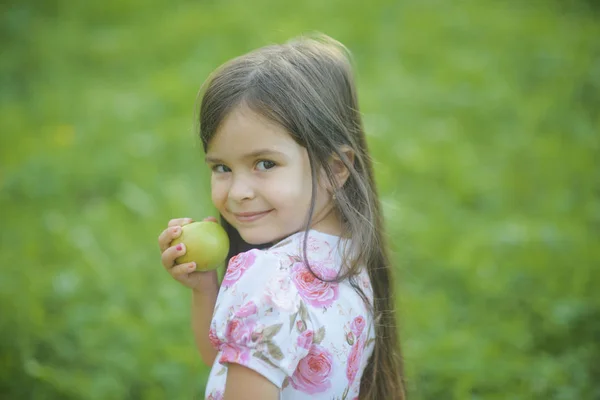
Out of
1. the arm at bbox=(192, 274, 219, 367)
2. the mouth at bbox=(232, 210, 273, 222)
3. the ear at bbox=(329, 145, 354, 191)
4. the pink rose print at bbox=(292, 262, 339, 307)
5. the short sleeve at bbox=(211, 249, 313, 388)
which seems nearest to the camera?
the short sleeve at bbox=(211, 249, 313, 388)

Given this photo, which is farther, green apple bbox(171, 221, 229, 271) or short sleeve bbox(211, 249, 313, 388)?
green apple bbox(171, 221, 229, 271)

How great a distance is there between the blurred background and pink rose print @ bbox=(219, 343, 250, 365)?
0.71 m

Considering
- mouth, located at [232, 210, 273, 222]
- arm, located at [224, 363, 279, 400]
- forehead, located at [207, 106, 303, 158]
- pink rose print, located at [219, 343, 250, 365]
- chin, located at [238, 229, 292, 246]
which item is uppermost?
forehead, located at [207, 106, 303, 158]

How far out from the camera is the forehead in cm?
168

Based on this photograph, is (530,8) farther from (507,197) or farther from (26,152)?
(26,152)

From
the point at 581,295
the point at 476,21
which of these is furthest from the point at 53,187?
the point at 476,21

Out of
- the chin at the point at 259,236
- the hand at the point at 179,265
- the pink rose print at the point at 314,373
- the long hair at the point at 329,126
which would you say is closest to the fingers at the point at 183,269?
the hand at the point at 179,265

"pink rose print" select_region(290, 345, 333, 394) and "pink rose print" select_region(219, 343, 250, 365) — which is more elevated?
"pink rose print" select_region(219, 343, 250, 365)

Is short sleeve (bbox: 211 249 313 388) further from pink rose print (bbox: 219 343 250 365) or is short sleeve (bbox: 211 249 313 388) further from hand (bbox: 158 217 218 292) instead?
hand (bbox: 158 217 218 292)

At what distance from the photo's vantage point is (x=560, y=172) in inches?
164

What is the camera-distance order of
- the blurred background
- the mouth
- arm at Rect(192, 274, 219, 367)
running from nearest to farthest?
the mouth
arm at Rect(192, 274, 219, 367)
the blurred background

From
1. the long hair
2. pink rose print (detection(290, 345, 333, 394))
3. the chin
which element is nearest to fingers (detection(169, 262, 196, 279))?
the chin

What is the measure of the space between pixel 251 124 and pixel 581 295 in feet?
6.94

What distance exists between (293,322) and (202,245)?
39cm
